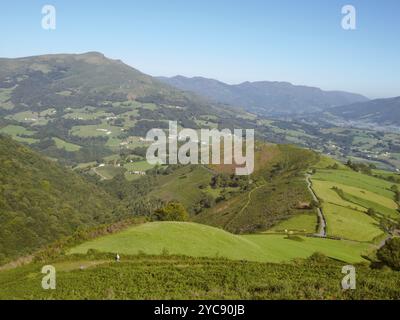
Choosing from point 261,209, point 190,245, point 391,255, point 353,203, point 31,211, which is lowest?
point 31,211

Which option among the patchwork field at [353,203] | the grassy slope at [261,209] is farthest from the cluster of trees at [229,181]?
the grassy slope at [261,209]

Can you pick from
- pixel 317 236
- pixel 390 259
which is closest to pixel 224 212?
pixel 317 236

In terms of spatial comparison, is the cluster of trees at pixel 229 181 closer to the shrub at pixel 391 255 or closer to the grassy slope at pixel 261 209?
the grassy slope at pixel 261 209

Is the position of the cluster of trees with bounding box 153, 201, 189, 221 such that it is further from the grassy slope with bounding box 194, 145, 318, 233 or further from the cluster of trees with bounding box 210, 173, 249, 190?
the cluster of trees with bounding box 210, 173, 249, 190

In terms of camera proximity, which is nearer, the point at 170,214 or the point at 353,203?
the point at 170,214

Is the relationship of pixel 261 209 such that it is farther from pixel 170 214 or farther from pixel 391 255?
pixel 391 255

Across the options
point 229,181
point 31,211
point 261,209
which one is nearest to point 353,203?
point 261,209

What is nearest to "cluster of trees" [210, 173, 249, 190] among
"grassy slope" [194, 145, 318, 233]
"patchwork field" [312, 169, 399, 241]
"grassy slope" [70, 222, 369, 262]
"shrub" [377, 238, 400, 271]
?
"patchwork field" [312, 169, 399, 241]

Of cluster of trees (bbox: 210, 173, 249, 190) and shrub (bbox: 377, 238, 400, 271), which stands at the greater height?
shrub (bbox: 377, 238, 400, 271)
